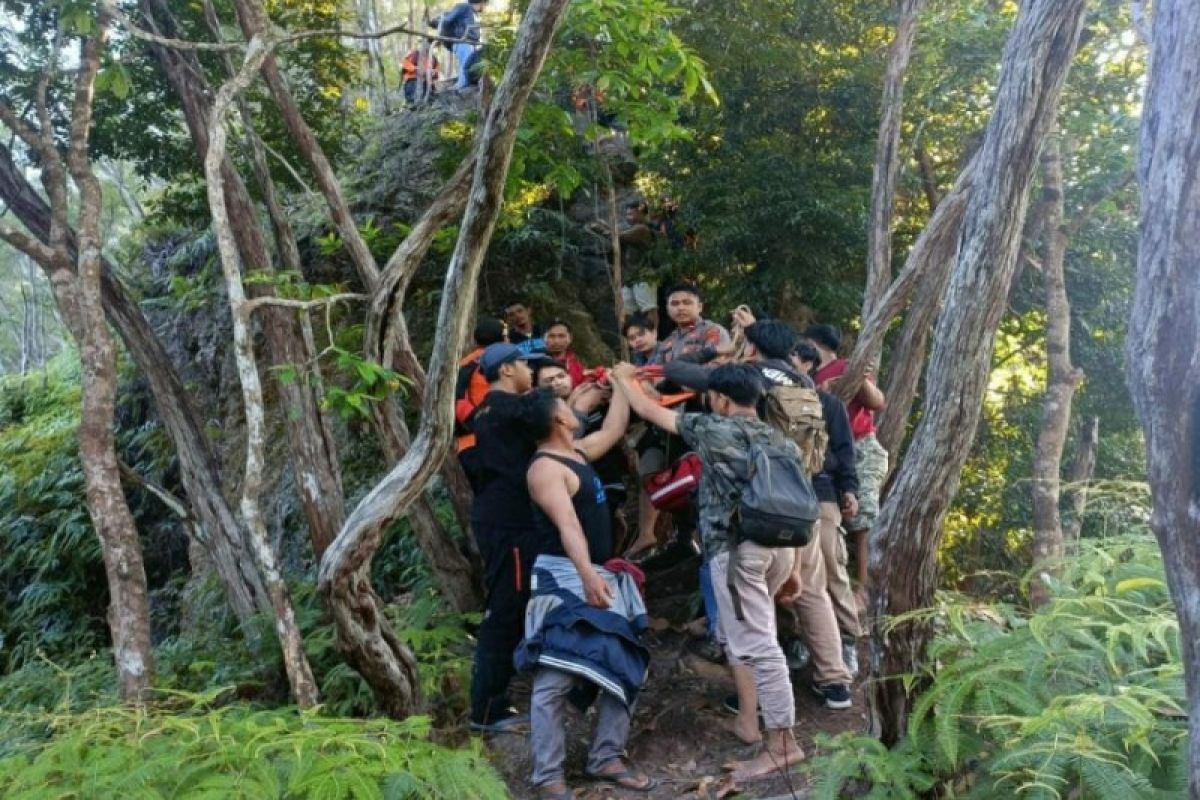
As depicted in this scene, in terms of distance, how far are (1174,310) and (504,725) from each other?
13.6 ft

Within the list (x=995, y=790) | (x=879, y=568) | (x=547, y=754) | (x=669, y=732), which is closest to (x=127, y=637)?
(x=547, y=754)

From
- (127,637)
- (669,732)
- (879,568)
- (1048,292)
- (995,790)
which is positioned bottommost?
(669,732)

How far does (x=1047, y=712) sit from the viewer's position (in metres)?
2.83

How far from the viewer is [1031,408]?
32.5 ft

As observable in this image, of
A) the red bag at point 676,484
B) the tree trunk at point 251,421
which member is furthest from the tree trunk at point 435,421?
the red bag at point 676,484

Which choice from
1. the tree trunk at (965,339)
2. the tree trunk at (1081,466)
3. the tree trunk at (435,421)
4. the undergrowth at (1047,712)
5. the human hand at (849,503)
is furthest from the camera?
the tree trunk at (1081,466)

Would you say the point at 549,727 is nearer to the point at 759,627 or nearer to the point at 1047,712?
the point at 759,627

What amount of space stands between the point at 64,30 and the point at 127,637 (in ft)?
12.1

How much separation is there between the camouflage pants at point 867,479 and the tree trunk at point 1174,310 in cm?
413

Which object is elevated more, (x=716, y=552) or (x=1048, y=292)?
(x=1048, y=292)

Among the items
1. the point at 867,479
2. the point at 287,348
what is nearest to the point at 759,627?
the point at 867,479

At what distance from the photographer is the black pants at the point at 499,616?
4.97m

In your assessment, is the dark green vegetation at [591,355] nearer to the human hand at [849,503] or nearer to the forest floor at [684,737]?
the forest floor at [684,737]

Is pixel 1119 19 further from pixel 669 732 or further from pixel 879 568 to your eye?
pixel 669 732
